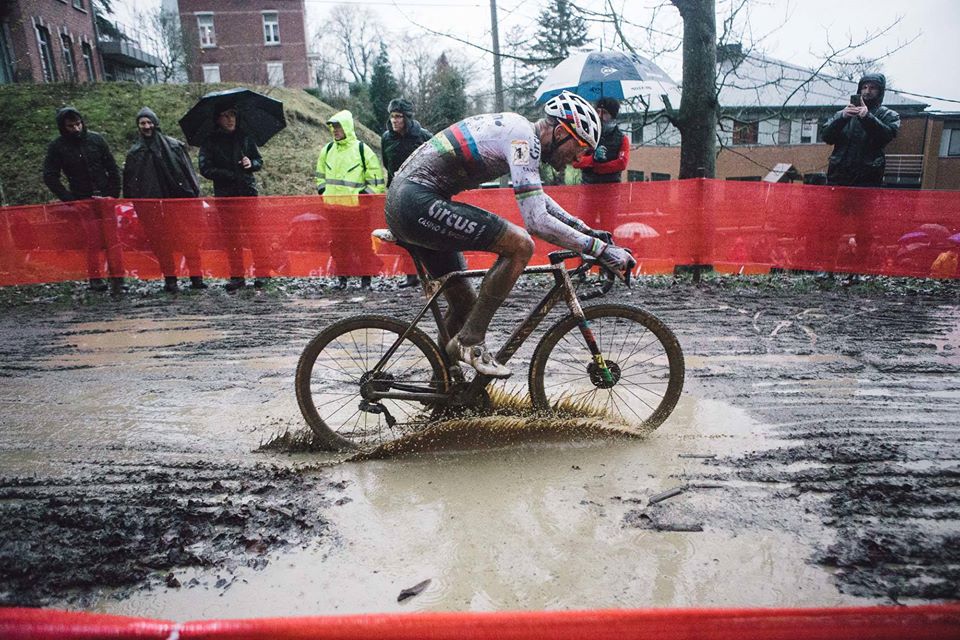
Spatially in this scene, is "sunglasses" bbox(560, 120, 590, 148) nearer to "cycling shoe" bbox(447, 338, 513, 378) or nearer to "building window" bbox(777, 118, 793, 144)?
"cycling shoe" bbox(447, 338, 513, 378)

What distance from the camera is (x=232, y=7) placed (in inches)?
1790

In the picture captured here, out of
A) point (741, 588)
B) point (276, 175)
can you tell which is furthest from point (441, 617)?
point (276, 175)

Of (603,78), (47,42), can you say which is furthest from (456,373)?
(47,42)

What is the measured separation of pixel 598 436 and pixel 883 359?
3.05 meters

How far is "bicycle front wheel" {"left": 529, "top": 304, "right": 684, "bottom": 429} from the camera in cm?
378

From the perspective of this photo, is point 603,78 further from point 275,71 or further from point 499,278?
point 275,71

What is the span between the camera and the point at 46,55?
1196 inches

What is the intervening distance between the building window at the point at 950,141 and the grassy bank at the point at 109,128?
35173 millimetres

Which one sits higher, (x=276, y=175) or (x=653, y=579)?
(x=276, y=175)

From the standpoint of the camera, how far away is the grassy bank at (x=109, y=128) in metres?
21.7

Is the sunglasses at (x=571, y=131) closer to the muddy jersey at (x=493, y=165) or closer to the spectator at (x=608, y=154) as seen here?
the muddy jersey at (x=493, y=165)

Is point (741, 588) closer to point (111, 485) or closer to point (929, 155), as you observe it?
point (111, 485)

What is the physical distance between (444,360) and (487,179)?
1137mm

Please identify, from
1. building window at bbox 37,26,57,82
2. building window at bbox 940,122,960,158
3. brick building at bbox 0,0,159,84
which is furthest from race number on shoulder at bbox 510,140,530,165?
building window at bbox 940,122,960,158
